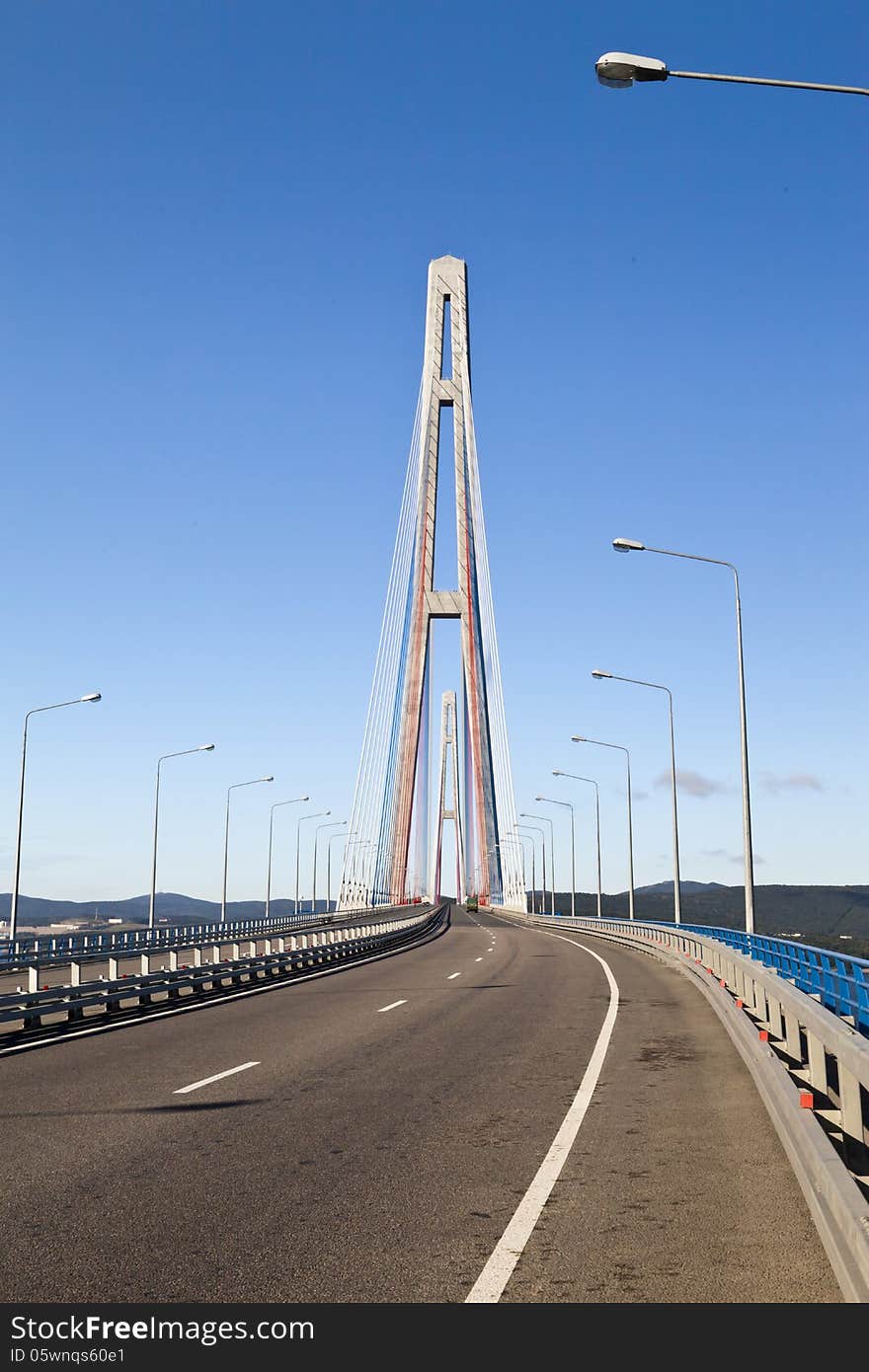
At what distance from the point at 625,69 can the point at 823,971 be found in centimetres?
905

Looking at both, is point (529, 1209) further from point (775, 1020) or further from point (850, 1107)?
point (775, 1020)

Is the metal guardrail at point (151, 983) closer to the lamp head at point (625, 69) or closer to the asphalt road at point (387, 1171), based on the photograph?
the asphalt road at point (387, 1171)

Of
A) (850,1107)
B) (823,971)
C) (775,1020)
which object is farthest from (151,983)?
(850,1107)

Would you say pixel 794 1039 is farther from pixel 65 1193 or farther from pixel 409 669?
pixel 409 669

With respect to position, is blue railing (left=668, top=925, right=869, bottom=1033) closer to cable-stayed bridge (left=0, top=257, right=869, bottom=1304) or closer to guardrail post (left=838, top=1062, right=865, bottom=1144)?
cable-stayed bridge (left=0, top=257, right=869, bottom=1304)

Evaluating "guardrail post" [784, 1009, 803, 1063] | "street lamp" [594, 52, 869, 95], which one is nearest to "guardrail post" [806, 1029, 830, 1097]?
"guardrail post" [784, 1009, 803, 1063]

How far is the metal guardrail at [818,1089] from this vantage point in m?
6.20

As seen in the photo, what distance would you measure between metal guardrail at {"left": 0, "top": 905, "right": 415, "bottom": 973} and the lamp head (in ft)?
50.1

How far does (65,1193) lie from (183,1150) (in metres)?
1.55

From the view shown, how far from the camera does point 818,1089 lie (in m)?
10.6

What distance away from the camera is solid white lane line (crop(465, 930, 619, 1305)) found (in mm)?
6168

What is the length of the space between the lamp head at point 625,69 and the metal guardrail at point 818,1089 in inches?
298

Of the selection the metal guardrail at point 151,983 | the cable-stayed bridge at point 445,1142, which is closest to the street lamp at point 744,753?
the cable-stayed bridge at point 445,1142
